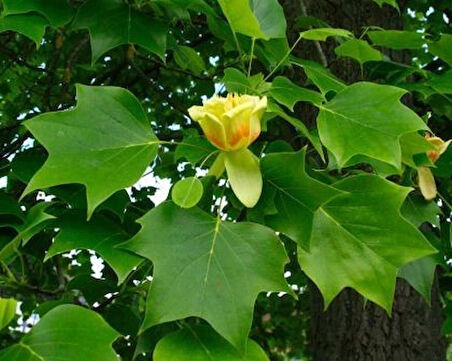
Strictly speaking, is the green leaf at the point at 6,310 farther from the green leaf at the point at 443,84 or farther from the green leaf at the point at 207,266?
the green leaf at the point at 443,84

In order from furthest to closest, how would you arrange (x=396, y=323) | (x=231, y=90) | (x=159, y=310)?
1. (x=396, y=323)
2. (x=231, y=90)
3. (x=159, y=310)

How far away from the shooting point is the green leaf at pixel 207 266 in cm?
85

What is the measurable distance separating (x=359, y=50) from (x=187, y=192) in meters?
0.69

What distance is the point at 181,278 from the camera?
2.84 feet

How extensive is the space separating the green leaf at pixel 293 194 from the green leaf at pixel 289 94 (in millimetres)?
140

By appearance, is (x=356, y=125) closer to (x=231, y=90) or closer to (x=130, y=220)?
(x=231, y=90)

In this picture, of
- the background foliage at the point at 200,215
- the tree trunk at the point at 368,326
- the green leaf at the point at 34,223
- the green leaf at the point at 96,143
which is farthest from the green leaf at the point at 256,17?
the tree trunk at the point at 368,326

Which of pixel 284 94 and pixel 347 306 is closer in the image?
pixel 284 94

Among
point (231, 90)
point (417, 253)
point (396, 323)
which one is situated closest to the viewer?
point (417, 253)

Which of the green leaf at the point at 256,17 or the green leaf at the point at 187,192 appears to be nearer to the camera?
the green leaf at the point at 187,192

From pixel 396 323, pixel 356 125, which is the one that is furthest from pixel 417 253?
pixel 396 323

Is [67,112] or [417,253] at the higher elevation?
[67,112]

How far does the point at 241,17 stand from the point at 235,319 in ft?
1.73

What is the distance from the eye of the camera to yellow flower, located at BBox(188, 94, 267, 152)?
0.92 meters
